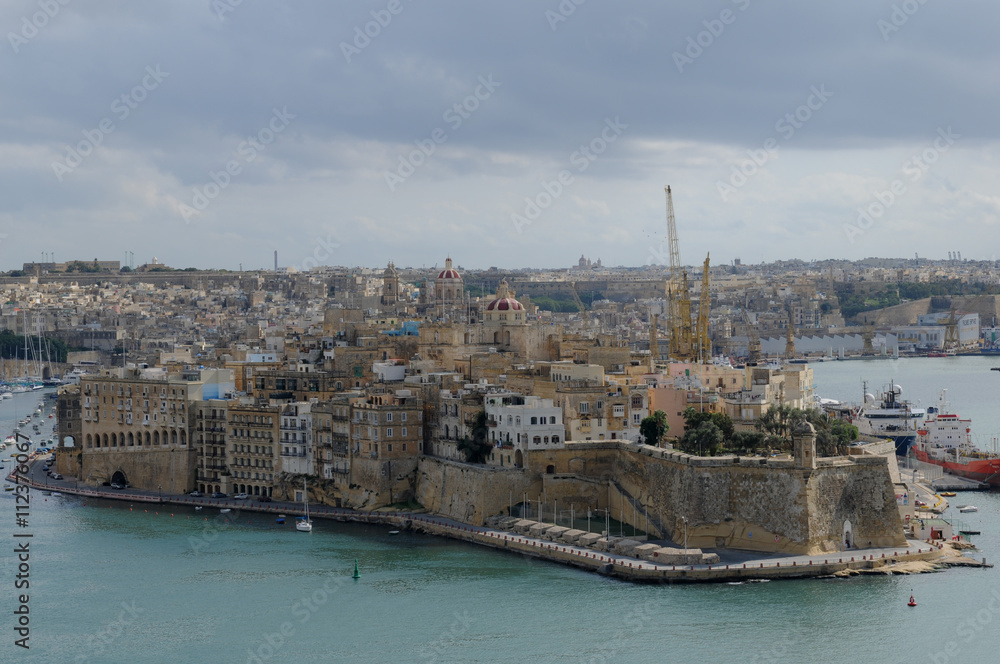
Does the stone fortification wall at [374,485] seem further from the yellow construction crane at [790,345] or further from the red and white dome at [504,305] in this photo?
the yellow construction crane at [790,345]

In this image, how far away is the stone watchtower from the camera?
29.2 meters

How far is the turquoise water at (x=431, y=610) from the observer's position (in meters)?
24.5

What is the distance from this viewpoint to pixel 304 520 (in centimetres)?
3447

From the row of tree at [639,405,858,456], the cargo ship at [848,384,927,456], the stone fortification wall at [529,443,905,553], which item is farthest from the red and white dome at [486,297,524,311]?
the stone fortification wall at [529,443,905,553]

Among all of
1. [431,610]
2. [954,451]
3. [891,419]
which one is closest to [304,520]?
[431,610]

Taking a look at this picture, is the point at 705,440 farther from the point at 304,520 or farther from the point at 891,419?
the point at 891,419

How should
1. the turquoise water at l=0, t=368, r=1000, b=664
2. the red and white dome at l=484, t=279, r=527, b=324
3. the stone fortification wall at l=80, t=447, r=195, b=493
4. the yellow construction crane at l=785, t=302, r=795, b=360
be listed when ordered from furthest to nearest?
the yellow construction crane at l=785, t=302, r=795, b=360 → the red and white dome at l=484, t=279, r=527, b=324 → the stone fortification wall at l=80, t=447, r=195, b=493 → the turquoise water at l=0, t=368, r=1000, b=664

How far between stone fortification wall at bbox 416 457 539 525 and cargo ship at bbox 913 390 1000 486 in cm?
1395

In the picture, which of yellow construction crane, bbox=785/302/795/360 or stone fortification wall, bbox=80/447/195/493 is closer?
stone fortification wall, bbox=80/447/195/493

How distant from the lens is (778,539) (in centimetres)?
2914

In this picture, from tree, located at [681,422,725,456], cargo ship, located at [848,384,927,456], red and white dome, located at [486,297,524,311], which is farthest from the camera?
red and white dome, located at [486,297,524,311]

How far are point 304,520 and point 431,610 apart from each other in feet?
26.9

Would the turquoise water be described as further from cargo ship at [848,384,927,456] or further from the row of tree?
cargo ship at [848,384,927,456]

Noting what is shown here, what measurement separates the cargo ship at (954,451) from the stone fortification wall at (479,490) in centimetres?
1395
